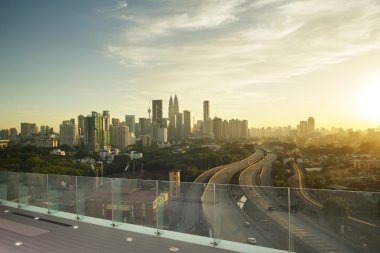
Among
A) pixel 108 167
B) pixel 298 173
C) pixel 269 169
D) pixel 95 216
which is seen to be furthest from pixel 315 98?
pixel 95 216

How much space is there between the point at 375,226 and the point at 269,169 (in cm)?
4040

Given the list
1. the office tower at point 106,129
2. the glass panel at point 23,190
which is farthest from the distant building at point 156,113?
the glass panel at point 23,190

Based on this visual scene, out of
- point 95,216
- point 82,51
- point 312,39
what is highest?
point 312,39

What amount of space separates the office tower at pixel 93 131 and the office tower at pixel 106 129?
30.7 inches

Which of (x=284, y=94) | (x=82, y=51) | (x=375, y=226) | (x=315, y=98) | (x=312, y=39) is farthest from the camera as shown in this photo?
(x=315, y=98)

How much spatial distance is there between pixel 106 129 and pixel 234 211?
6731 centimetres

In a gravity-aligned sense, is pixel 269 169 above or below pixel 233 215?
below

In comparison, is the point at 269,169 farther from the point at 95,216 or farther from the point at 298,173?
the point at 95,216

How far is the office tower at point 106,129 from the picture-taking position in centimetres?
6706

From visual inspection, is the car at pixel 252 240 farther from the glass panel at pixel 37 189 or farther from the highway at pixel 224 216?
the glass panel at pixel 37 189

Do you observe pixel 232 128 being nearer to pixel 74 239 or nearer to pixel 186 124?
pixel 186 124

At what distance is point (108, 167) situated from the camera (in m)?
43.2

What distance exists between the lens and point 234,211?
14.5 ft

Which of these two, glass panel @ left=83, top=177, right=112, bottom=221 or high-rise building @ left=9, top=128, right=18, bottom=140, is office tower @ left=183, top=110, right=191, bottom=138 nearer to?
high-rise building @ left=9, top=128, right=18, bottom=140
